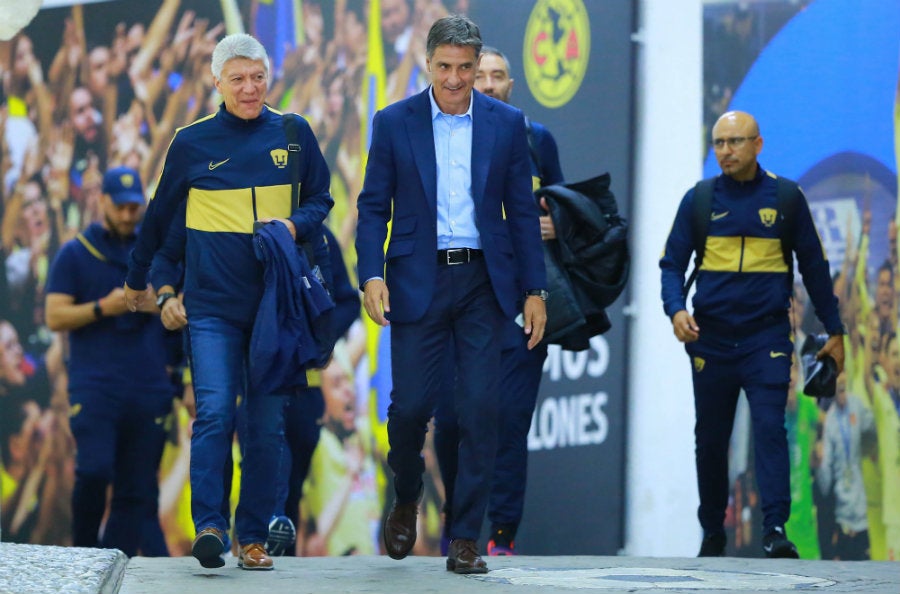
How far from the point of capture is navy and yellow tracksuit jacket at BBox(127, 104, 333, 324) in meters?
7.04

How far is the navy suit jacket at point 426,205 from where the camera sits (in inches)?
266

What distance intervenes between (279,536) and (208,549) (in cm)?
234

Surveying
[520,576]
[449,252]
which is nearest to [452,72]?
[449,252]

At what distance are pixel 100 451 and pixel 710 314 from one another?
311 centimetres

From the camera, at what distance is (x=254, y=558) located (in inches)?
271

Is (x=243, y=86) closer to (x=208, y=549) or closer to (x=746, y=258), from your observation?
(x=208, y=549)

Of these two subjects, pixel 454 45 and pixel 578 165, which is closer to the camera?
pixel 454 45

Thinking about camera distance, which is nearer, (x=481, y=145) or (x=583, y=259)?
(x=481, y=145)

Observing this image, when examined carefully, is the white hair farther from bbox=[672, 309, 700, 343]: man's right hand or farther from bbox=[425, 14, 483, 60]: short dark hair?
bbox=[672, 309, 700, 343]: man's right hand

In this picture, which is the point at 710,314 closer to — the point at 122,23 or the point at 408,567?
the point at 408,567

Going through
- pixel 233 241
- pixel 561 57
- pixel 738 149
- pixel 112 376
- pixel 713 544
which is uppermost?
pixel 561 57

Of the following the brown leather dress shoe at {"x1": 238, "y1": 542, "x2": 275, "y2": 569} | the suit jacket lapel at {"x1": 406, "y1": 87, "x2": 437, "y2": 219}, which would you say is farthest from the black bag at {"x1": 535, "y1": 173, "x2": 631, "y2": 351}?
the brown leather dress shoe at {"x1": 238, "y1": 542, "x2": 275, "y2": 569}

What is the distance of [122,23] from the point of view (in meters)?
11.3

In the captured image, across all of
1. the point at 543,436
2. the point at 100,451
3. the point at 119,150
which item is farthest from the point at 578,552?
the point at 119,150
